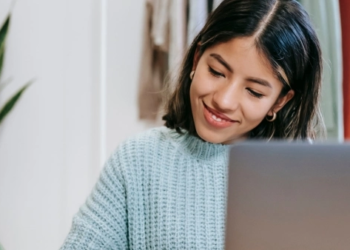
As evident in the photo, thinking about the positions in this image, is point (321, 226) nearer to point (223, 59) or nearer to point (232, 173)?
point (232, 173)

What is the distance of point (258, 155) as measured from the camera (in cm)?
46

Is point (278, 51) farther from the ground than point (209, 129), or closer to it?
farther from the ground

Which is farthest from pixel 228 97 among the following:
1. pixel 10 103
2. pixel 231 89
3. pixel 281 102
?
pixel 10 103

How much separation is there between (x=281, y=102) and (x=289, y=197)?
1.26 ft

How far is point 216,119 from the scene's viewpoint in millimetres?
772

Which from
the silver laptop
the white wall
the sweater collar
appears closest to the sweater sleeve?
the sweater collar

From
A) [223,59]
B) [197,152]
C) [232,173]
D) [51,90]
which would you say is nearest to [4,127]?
[51,90]

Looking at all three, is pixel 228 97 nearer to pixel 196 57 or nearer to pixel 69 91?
pixel 196 57

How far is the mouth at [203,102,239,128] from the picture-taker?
2.52 ft

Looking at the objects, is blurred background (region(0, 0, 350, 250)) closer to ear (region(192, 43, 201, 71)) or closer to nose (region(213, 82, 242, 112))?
ear (region(192, 43, 201, 71))

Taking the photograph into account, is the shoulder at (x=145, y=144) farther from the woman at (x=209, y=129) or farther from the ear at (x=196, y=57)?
the ear at (x=196, y=57)

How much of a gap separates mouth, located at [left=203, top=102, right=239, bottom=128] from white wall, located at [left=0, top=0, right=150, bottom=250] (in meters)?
1.00

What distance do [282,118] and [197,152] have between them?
154 millimetres

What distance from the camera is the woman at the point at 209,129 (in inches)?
30.0
